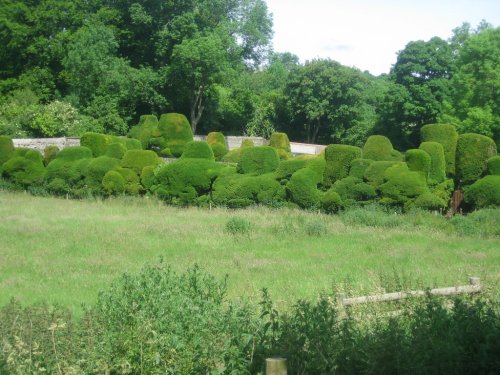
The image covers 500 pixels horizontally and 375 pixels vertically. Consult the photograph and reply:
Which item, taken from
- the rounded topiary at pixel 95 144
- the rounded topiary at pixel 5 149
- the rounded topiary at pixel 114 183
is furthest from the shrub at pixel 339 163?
the rounded topiary at pixel 5 149

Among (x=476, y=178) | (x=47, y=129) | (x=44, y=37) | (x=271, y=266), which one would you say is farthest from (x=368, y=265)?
(x=44, y=37)

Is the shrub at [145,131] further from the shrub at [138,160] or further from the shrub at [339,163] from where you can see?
the shrub at [339,163]

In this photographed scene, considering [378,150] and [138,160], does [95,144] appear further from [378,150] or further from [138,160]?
[378,150]

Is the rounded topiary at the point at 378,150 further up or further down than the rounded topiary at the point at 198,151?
further up

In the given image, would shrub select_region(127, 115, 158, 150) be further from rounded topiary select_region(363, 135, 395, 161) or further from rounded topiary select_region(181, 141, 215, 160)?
rounded topiary select_region(363, 135, 395, 161)

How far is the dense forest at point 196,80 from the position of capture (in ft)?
141

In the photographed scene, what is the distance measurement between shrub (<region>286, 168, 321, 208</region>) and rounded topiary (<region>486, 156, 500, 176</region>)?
17.6 ft

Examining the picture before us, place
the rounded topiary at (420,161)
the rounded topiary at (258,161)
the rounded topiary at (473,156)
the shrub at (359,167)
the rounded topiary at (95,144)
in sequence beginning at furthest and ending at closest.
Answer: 1. the rounded topiary at (95,144)
2. the rounded topiary at (258,161)
3. the shrub at (359,167)
4. the rounded topiary at (473,156)
5. the rounded topiary at (420,161)

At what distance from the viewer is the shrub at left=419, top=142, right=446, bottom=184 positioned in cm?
2145

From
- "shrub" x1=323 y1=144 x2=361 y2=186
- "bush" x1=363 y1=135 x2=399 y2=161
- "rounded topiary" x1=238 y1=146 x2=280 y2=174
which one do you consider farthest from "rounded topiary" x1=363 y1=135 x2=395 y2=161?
"rounded topiary" x1=238 y1=146 x2=280 y2=174

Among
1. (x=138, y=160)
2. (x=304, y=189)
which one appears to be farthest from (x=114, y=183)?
(x=304, y=189)

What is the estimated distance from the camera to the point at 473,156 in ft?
70.7

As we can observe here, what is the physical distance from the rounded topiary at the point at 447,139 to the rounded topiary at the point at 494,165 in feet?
4.99

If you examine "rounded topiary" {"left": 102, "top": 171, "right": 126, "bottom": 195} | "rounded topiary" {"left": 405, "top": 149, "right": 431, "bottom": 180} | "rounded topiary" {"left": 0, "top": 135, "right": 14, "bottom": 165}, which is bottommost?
"rounded topiary" {"left": 102, "top": 171, "right": 126, "bottom": 195}
